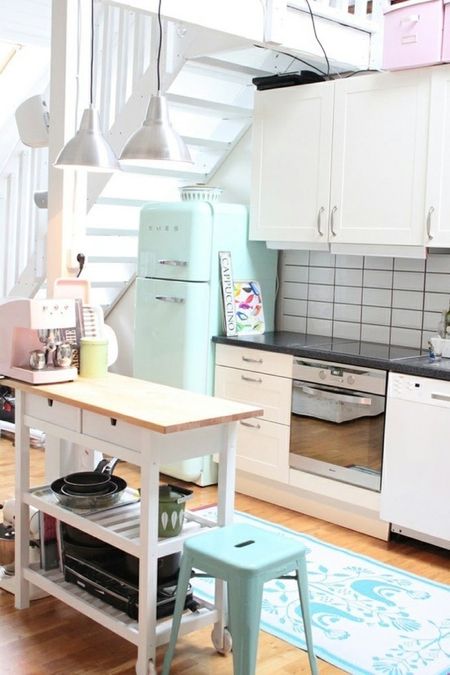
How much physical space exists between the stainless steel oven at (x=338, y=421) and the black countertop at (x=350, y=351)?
0.15 ft

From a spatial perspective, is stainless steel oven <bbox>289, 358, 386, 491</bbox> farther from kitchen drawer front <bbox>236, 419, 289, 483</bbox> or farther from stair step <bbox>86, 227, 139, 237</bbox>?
stair step <bbox>86, 227, 139, 237</bbox>

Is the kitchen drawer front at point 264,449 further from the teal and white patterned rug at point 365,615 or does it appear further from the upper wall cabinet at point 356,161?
the upper wall cabinet at point 356,161

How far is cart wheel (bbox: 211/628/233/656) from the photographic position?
293cm

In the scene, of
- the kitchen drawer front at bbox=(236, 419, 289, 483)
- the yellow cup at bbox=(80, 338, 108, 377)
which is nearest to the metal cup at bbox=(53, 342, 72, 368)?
the yellow cup at bbox=(80, 338, 108, 377)

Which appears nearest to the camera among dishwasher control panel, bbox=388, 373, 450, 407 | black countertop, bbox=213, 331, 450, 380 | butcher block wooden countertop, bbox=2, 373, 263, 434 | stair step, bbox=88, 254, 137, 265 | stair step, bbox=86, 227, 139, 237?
butcher block wooden countertop, bbox=2, 373, 263, 434

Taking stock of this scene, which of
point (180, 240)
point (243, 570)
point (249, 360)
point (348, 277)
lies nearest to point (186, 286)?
point (180, 240)

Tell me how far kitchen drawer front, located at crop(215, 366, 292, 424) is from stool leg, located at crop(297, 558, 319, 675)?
181cm

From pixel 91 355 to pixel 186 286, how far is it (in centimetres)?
143

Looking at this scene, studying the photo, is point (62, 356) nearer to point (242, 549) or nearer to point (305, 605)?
point (242, 549)

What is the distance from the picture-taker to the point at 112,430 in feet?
9.12

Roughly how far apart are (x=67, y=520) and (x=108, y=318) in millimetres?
3257

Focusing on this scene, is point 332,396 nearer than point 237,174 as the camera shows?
Yes

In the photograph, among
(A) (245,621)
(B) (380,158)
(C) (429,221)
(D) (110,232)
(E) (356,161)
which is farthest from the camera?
(D) (110,232)

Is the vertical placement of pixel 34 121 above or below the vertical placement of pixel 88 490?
above
